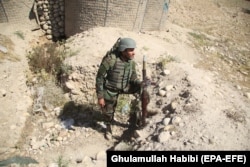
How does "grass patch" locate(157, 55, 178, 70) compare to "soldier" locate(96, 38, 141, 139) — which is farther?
"grass patch" locate(157, 55, 178, 70)

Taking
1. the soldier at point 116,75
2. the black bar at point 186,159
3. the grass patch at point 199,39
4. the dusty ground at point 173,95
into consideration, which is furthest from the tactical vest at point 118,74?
the grass patch at point 199,39

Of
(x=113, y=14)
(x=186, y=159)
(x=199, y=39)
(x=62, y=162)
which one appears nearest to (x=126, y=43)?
(x=186, y=159)

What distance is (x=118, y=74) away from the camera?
387 cm

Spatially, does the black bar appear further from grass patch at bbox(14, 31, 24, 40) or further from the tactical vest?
grass patch at bbox(14, 31, 24, 40)

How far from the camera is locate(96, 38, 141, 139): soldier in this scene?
372 centimetres

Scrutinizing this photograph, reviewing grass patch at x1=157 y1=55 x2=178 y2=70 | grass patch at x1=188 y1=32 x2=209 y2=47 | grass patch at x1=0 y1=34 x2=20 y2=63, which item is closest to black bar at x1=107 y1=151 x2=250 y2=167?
grass patch at x1=157 y1=55 x2=178 y2=70

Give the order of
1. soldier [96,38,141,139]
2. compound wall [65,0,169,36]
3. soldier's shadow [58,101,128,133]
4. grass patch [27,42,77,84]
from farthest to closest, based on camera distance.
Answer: compound wall [65,0,169,36] → grass patch [27,42,77,84] → soldier's shadow [58,101,128,133] → soldier [96,38,141,139]

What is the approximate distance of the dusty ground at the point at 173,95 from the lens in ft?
12.0

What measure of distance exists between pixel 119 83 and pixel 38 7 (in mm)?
4160

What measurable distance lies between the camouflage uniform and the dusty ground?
538 mm

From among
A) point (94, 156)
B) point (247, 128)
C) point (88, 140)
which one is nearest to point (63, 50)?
point (88, 140)

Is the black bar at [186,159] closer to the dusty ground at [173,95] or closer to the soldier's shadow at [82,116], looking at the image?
the dusty ground at [173,95]

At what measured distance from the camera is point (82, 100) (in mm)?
5215

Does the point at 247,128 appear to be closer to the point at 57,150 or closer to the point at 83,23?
the point at 57,150
